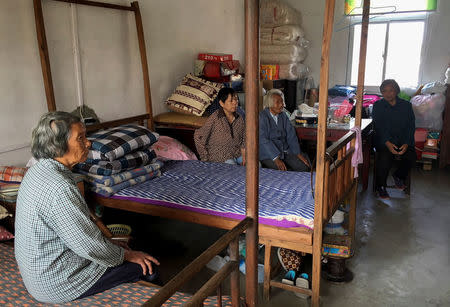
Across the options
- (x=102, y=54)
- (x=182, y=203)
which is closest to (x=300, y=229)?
(x=182, y=203)

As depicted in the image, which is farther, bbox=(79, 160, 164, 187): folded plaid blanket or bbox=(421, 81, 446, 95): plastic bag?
bbox=(421, 81, 446, 95): plastic bag

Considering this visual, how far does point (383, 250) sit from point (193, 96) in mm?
Answer: 2439

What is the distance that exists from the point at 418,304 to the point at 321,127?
1.31 m

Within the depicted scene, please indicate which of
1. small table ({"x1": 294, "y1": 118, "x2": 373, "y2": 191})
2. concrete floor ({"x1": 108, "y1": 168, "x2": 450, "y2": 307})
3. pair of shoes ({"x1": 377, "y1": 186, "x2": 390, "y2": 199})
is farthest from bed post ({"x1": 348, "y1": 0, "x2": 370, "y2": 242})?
pair of shoes ({"x1": 377, "y1": 186, "x2": 390, "y2": 199})

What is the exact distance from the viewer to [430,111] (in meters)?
5.64

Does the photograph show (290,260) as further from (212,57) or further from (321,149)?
(212,57)

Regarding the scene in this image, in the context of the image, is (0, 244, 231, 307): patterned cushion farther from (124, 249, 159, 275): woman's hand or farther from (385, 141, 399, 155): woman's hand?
(385, 141, 399, 155): woman's hand

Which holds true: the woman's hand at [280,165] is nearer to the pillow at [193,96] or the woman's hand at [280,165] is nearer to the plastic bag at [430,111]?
the pillow at [193,96]

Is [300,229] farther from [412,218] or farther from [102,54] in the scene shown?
[102,54]

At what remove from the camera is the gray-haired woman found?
1.63 m

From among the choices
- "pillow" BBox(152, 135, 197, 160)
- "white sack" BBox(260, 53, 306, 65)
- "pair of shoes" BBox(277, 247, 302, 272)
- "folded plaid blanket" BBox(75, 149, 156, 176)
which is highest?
"white sack" BBox(260, 53, 306, 65)

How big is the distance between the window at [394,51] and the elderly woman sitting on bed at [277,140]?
413cm

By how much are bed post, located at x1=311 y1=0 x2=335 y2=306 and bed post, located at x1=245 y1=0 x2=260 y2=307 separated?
2.73 ft

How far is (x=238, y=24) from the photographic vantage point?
20.0ft
